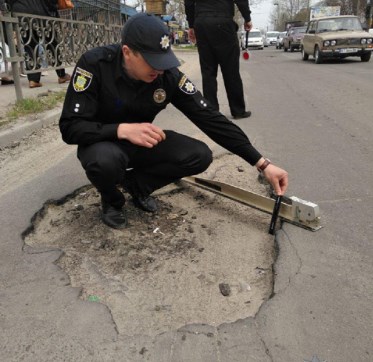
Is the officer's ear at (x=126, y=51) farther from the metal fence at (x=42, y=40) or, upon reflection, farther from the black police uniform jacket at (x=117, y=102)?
the metal fence at (x=42, y=40)

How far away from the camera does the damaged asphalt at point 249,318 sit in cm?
178

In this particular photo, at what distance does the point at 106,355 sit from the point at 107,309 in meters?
0.30

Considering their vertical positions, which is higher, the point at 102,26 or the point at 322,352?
the point at 102,26

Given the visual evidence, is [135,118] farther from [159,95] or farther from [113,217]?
[113,217]

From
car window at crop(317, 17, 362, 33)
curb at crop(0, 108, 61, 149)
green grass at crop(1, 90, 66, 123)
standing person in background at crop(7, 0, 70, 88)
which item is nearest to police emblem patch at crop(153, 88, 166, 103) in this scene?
curb at crop(0, 108, 61, 149)

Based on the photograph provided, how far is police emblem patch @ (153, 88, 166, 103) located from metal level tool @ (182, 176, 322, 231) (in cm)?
83

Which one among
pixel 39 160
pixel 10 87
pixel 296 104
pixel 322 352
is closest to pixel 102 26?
pixel 10 87

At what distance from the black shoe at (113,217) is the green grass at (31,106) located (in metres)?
2.85

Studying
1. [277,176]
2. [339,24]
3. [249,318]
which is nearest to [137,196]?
[277,176]

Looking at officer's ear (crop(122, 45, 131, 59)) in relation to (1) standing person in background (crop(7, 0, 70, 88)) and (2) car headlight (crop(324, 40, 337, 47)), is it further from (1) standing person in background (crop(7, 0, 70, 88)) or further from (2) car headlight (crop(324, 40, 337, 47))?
(2) car headlight (crop(324, 40, 337, 47))

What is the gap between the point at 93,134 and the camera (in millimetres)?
2529

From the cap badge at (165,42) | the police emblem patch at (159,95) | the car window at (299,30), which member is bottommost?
the car window at (299,30)

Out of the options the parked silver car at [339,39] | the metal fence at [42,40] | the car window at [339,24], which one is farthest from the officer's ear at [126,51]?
the car window at [339,24]

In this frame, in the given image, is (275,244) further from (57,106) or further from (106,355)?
(57,106)
